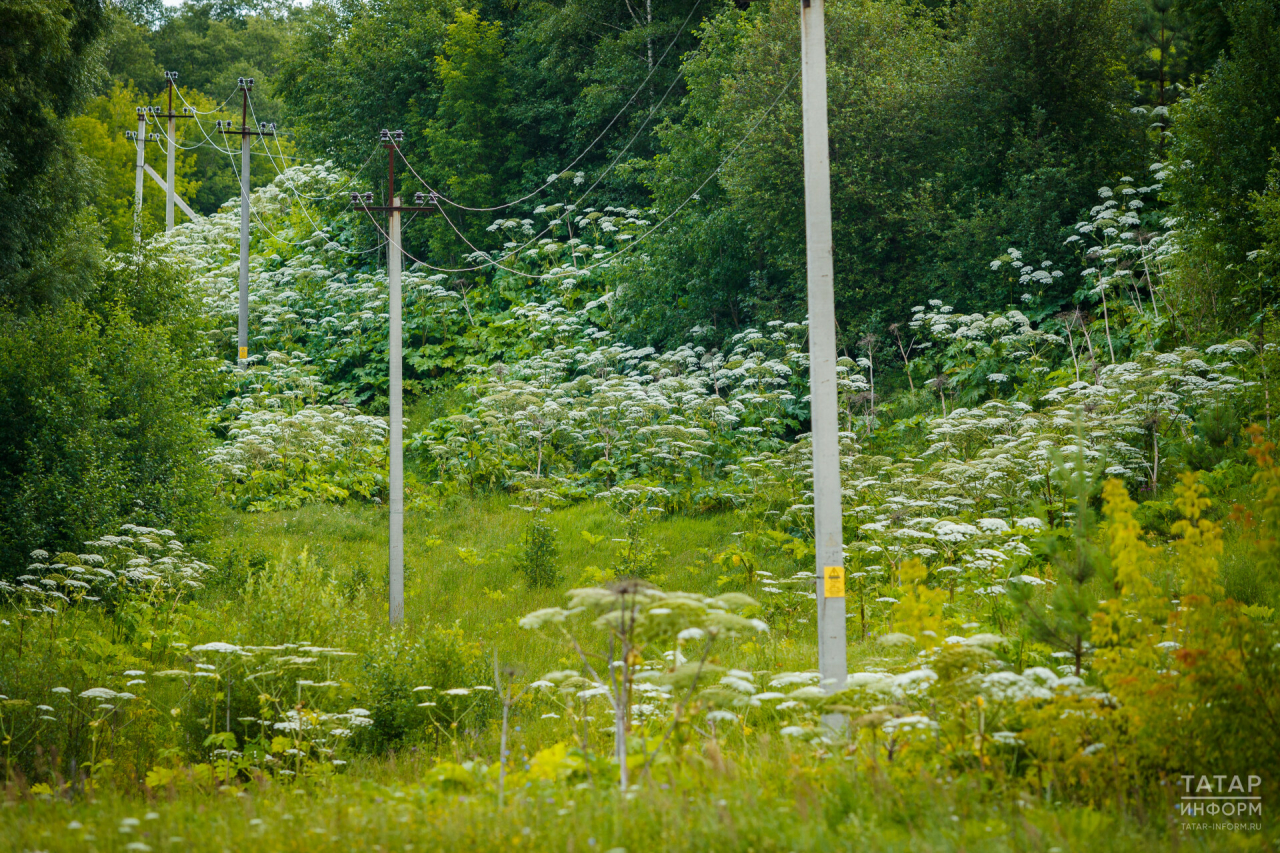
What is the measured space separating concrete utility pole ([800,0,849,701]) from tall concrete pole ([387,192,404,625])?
681cm

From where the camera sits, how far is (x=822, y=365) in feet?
23.0

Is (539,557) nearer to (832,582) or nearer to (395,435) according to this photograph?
(395,435)

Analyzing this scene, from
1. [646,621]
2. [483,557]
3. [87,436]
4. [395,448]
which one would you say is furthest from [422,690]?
[87,436]

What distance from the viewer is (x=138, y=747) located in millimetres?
7719

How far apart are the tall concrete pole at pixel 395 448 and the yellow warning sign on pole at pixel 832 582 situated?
6811mm

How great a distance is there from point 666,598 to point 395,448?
350 inches

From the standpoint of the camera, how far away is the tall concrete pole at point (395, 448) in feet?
40.5

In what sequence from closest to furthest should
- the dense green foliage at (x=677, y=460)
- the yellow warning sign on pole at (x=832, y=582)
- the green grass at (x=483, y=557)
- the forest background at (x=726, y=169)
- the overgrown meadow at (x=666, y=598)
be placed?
the overgrown meadow at (x=666, y=598) → the dense green foliage at (x=677, y=460) → the yellow warning sign on pole at (x=832, y=582) → the green grass at (x=483, y=557) → the forest background at (x=726, y=169)

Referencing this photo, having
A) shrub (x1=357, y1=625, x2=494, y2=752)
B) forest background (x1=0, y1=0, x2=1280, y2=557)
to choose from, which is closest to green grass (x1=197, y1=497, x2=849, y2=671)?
shrub (x1=357, y1=625, x2=494, y2=752)

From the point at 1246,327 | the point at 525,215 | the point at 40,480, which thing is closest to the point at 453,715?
the point at 40,480

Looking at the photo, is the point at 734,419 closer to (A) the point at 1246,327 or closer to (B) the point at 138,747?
(A) the point at 1246,327

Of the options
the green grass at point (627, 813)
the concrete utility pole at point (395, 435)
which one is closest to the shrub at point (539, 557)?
the concrete utility pole at point (395, 435)

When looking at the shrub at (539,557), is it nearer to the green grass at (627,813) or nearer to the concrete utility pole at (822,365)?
the green grass at (627,813)

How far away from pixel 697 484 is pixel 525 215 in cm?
1590
